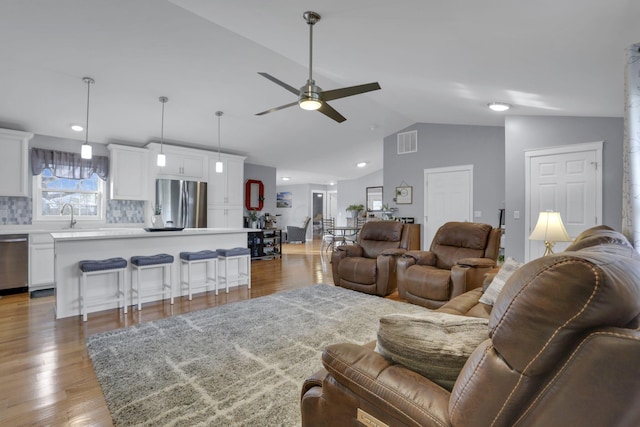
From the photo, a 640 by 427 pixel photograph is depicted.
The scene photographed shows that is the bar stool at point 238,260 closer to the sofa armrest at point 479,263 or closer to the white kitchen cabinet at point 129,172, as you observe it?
the white kitchen cabinet at point 129,172

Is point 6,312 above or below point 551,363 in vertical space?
below

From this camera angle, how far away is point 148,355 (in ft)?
8.15

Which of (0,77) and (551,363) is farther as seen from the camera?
(0,77)

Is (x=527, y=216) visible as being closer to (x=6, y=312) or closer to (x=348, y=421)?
(x=348, y=421)

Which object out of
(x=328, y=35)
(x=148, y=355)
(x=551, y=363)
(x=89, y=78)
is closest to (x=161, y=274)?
(x=148, y=355)

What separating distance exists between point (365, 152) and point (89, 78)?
20.2 feet

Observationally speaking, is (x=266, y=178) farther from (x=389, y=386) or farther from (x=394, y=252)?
(x=389, y=386)

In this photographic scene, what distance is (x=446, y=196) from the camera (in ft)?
20.7

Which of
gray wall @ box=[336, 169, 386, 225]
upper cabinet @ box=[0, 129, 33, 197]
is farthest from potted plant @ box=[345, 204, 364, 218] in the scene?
upper cabinet @ box=[0, 129, 33, 197]

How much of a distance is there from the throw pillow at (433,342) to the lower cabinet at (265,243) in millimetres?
6423

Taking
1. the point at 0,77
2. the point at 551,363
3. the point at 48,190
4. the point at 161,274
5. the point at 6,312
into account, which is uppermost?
the point at 0,77

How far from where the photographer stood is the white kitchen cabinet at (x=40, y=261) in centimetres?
440

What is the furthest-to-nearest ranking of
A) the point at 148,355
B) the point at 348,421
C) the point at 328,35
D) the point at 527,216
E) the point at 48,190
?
the point at 48,190 < the point at 527,216 < the point at 328,35 < the point at 148,355 < the point at 348,421

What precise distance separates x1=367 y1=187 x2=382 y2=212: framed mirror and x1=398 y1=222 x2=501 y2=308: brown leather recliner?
6.61 metres
